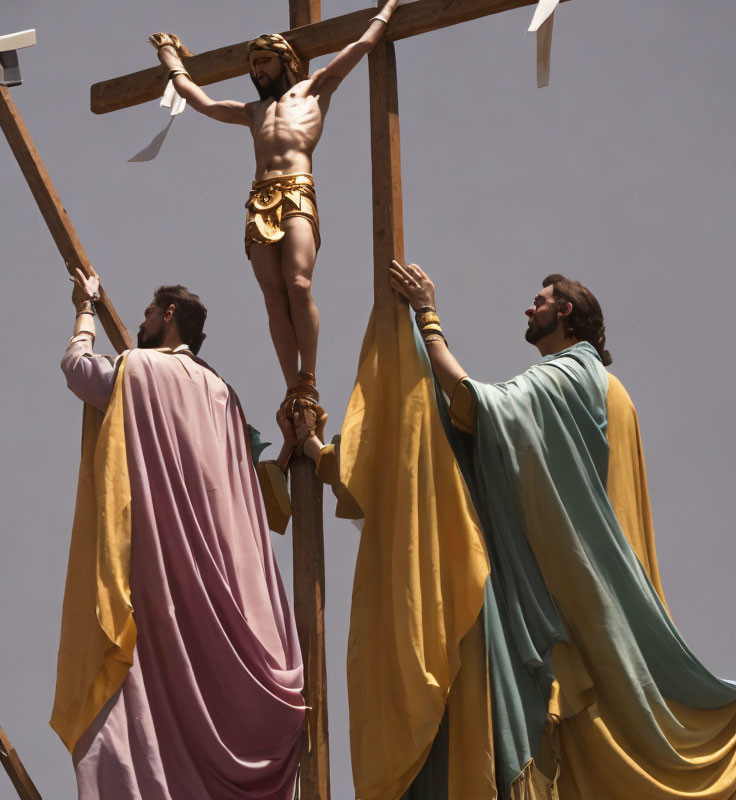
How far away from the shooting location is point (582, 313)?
25.9 ft

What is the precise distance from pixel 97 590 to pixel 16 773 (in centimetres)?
81

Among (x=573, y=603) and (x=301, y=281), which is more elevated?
(x=301, y=281)

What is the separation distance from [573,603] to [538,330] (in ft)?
4.17

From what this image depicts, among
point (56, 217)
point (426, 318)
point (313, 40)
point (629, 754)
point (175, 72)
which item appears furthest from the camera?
point (175, 72)

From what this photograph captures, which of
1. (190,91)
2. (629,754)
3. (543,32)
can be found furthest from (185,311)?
(629,754)

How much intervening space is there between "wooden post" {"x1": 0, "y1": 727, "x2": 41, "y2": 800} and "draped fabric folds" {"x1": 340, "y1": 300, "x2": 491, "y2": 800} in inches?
48.2

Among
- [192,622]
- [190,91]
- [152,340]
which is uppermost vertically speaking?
[190,91]

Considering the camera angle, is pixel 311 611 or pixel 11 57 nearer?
pixel 311 611

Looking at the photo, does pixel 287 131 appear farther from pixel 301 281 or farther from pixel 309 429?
pixel 309 429

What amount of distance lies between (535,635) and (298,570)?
0.93 metres

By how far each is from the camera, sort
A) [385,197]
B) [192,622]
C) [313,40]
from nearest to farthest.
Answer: [192,622] → [385,197] → [313,40]

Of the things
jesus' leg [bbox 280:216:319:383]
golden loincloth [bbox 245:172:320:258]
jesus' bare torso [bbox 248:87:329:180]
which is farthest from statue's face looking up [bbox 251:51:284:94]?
jesus' leg [bbox 280:216:319:383]

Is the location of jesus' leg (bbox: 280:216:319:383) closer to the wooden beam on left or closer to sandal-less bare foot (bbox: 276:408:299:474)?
sandal-less bare foot (bbox: 276:408:299:474)

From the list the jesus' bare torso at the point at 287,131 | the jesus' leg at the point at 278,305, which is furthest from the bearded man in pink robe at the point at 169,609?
the jesus' bare torso at the point at 287,131
